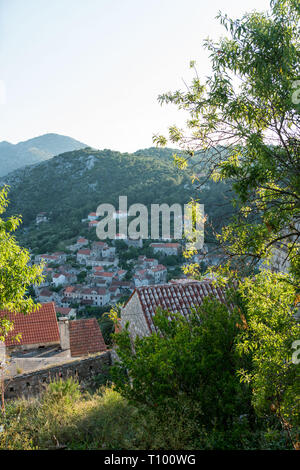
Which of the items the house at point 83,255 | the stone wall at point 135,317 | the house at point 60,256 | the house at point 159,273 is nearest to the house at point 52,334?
the stone wall at point 135,317

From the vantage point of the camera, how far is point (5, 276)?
187 inches

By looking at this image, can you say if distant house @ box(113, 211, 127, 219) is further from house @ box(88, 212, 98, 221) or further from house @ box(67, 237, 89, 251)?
house @ box(67, 237, 89, 251)

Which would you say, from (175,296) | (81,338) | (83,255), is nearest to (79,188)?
(83,255)

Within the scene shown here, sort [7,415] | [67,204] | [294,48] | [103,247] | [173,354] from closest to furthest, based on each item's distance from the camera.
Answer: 1. [294,48]
2. [173,354]
3. [7,415]
4. [103,247]
5. [67,204]

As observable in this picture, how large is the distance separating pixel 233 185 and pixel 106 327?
749 inches

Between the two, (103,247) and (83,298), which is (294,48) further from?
(103,247)

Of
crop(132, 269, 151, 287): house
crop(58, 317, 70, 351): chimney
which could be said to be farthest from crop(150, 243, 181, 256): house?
crop(58, 317, 70, 351): chimney

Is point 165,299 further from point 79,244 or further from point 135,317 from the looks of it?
point 79,244

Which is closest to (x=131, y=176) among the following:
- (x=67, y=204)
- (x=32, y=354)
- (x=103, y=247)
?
(x=67, y=204)

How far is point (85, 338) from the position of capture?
12.3m

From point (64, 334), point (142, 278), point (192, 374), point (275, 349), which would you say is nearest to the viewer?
point (275, 349)

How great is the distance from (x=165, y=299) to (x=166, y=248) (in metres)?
48.4

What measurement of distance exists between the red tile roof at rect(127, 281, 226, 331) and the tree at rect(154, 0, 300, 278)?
4308 millimetres
